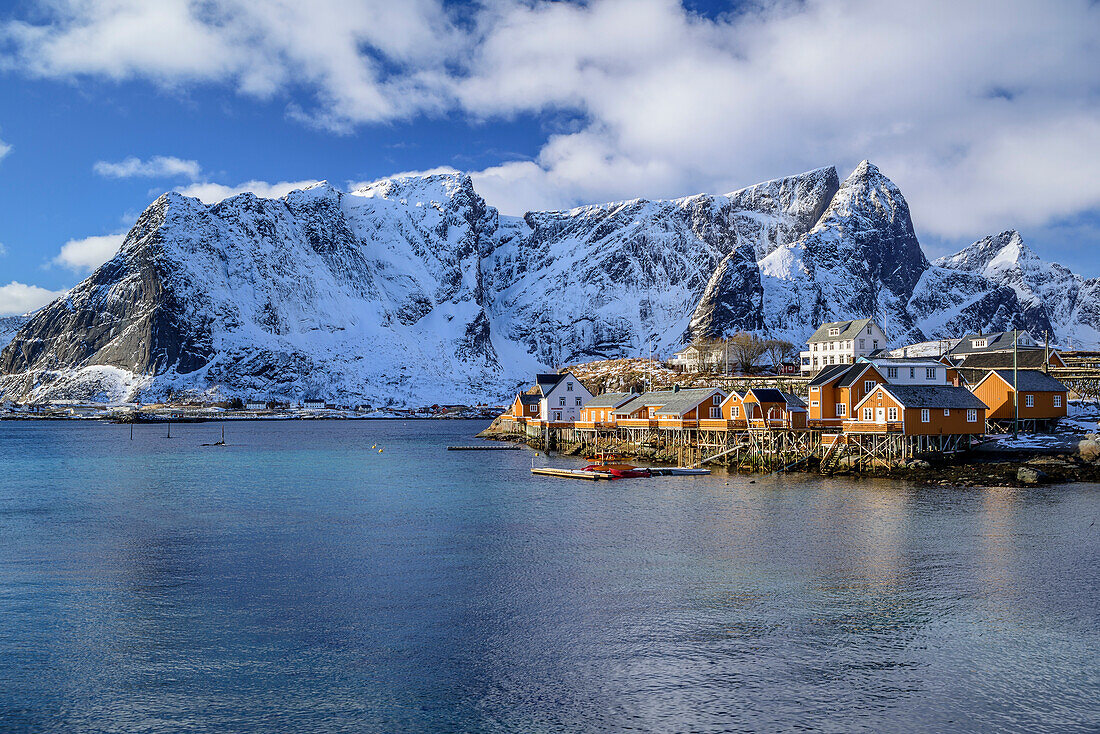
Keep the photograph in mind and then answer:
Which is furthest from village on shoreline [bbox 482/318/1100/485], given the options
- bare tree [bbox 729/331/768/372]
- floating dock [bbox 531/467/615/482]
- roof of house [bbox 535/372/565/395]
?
bare tree [bbox 729/331/768/372]

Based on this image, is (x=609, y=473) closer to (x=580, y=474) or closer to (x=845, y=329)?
(x=580, y=474)

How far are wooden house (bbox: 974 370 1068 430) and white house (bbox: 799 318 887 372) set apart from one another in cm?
6267

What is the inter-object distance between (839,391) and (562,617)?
1962 inches

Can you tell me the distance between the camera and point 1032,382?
6650 centimetres

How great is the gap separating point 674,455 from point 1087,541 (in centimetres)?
4613

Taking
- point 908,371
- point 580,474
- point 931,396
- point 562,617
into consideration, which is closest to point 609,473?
point 580,474

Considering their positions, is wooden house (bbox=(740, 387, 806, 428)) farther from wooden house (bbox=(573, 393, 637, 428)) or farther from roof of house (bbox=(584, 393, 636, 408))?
roof of house (bbox=(584, 393, 636, 408))

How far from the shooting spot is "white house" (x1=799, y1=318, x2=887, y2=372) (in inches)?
5177

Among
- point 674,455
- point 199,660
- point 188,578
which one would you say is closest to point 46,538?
point 188,578

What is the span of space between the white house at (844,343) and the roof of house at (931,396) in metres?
70.7

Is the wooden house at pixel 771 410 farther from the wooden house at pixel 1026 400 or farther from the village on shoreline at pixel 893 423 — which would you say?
the wooden house at pixel 1026 400

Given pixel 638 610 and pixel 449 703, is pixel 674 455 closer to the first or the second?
pixel 638 610

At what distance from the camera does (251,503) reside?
50781mm

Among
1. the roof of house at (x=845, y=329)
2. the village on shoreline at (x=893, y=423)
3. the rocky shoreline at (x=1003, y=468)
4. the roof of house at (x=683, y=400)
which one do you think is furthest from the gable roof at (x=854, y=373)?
the roof of house at (x=845, y=329)
